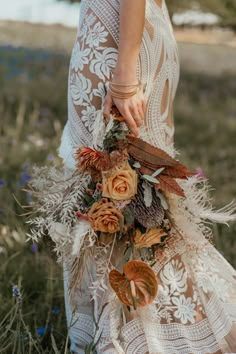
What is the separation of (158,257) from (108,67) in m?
0.63

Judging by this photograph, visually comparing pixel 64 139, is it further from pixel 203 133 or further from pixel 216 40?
pixel 216 40

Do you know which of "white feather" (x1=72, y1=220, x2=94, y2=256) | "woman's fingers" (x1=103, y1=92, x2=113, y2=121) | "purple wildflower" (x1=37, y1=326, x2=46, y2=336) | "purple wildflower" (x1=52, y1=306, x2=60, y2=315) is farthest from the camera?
"purple wildflower" (x1=52, y1=306, x2=60, y2=315)

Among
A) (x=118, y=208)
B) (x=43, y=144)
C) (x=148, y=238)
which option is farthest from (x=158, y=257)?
(x=43, y=144)

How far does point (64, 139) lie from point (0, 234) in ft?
4.03

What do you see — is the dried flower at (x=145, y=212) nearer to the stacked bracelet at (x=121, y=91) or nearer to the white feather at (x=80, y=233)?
the white feather at (x=80, y=233)

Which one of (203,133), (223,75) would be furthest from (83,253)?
(223,75)

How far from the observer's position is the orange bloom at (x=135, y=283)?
1927 millimetres

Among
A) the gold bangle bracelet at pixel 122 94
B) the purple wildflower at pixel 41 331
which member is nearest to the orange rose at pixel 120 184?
the gold bangle bracelet at pixel 122 94

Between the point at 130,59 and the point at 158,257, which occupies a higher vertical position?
the point at 130,59

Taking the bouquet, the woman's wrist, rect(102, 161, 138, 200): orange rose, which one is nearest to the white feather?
the bouquet

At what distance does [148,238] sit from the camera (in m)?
2.00

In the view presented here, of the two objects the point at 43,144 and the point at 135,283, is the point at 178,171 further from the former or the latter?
the point at 43,144

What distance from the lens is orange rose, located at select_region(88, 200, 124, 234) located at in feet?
6.30

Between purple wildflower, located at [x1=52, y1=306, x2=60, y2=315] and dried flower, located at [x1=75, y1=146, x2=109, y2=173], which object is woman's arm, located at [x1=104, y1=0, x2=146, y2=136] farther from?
purple wildflower, located at [x1=52, y1=306, x2=60, y2=315]
